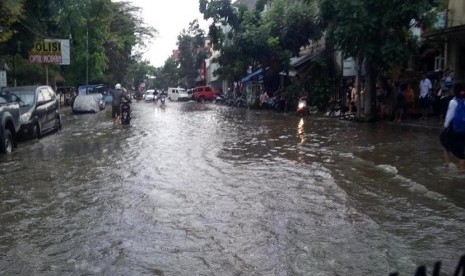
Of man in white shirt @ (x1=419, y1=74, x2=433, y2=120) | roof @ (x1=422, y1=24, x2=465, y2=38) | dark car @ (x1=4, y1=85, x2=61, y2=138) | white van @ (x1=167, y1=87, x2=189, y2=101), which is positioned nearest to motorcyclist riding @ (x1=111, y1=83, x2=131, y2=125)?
dark car @ (x1=4, y1=85, x2=61, y2=138)

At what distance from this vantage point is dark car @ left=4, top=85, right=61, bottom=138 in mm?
15406

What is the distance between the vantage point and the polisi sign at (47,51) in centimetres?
2545

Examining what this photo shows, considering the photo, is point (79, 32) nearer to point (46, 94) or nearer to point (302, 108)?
point (302, 108)

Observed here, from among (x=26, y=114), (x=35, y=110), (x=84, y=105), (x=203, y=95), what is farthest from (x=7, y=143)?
(x=203, y=95)

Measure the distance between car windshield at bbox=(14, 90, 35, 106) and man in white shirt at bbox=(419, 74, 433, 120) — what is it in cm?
1365

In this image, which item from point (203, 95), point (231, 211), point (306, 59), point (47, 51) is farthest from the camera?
point (203, 95)

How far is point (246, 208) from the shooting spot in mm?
6977

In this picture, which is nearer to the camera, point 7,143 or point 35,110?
point 7,143

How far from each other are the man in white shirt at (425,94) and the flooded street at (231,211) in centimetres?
662

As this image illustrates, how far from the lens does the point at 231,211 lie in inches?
269

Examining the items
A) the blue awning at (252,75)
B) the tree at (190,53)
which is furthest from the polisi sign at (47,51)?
the tree at (190,53)

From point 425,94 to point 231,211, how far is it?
14.3 metres

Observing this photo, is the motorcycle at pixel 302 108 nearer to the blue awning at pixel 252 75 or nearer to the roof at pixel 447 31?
the roof at pixel 447 31

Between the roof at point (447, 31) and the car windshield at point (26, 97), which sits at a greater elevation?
the roof at point (447, 31)
